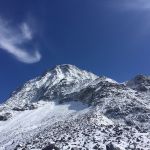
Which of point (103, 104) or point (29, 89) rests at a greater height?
point (29, 89)

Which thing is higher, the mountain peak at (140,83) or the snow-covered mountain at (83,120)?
the mountain peak at (140,83)

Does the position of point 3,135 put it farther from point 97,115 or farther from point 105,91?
point 105,91

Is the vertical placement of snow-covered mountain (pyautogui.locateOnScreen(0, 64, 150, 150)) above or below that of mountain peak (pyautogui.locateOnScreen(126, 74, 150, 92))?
below

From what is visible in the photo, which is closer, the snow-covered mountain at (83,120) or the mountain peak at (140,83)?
the snow-covered mountain at (83,120)

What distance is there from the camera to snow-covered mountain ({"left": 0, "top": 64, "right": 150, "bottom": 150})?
147ft

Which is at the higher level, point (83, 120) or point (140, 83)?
point (140, 83)

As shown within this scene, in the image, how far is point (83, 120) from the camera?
6781 cm

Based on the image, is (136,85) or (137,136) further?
(136,85)

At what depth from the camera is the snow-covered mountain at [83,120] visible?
44.8 m

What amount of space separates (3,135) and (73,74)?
103 meters

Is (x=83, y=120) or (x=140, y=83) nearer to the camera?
(x=83, y=120)

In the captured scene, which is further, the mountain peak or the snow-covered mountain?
the mountain peak

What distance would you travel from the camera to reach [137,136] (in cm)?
4597

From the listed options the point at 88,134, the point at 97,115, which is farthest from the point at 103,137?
the point at 97,115
